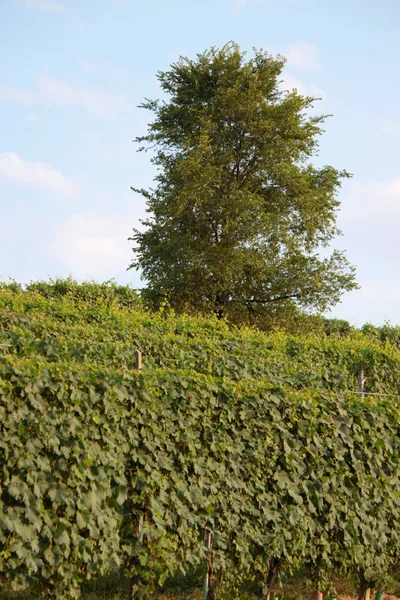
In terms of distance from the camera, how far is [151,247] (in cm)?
3112

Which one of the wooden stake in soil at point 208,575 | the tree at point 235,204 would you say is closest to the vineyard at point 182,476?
the wooden stake in soil at point 208,575

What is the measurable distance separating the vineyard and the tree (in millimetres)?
18718

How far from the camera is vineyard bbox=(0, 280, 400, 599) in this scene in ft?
20.9

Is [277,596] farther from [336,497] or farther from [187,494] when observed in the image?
[187,494]

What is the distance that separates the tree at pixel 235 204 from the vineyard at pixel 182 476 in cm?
1872

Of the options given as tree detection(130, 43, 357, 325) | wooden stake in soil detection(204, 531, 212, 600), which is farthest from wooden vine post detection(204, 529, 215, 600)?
tree detection(130, 43, 357, 325)

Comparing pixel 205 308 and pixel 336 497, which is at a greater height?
pixel 205 308

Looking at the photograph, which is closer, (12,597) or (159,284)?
(12,597)

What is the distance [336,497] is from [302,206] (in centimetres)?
2419

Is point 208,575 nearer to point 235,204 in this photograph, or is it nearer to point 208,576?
point 208,576

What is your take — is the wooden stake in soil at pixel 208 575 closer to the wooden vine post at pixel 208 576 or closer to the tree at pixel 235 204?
the wooden vine post at pixel 208 576

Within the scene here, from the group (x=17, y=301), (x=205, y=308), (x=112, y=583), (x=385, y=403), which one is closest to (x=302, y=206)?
(x=205, y=308)

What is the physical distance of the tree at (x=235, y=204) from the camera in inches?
1136

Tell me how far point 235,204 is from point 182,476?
2173 cm
